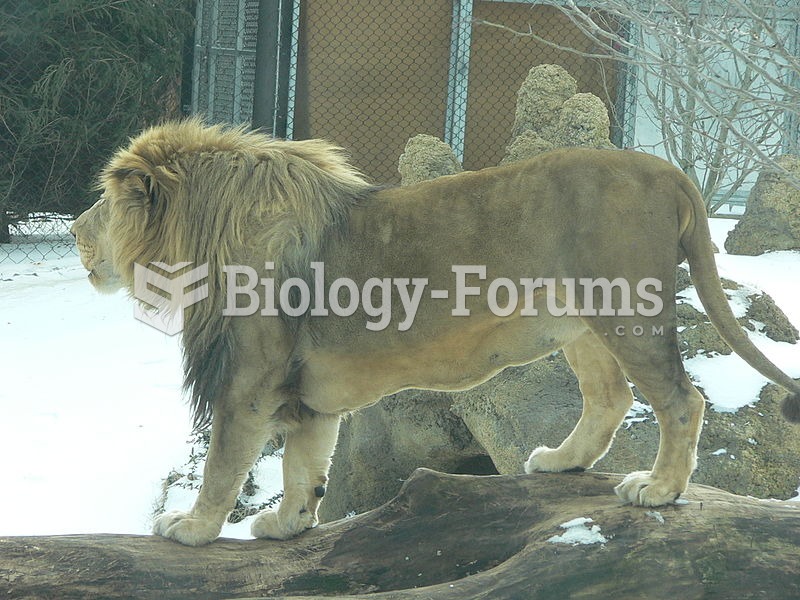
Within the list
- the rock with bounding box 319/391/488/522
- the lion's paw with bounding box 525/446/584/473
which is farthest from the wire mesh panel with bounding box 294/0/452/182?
the lion's paw with bounding box 525/446/584/473

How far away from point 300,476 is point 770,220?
5743 millimetres

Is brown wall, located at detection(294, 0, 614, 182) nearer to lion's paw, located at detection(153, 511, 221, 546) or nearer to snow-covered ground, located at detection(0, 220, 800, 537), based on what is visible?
snow-covered ground, located at detection(0, 220, 800, 537)

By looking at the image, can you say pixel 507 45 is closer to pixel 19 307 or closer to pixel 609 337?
pixel 19 307

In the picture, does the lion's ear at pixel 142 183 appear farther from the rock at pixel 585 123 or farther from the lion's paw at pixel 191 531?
the rock at pixel 585 123

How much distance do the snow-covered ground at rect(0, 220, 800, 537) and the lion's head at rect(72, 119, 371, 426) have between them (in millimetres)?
2189

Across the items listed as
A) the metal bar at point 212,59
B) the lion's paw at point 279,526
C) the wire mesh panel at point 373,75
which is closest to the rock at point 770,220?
the wire mesh panel at point 373,75

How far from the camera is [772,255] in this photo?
786cm

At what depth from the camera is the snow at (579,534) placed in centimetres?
287

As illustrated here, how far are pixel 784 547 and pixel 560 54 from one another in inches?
298

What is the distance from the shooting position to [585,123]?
5.43 m

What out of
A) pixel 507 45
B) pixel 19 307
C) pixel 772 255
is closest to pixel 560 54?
pixel 507 45

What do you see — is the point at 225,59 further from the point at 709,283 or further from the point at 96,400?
the point at 709,283

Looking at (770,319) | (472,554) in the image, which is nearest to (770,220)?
(770,319)

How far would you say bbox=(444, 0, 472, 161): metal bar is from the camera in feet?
29.3
